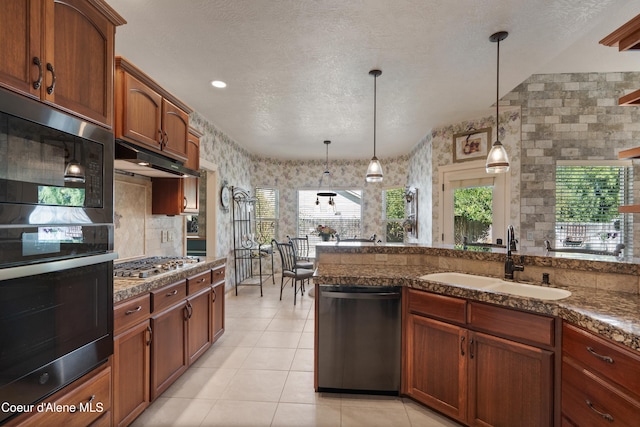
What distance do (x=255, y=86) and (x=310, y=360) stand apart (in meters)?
2.79

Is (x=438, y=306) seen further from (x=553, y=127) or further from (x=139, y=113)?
(x=553, y=127)

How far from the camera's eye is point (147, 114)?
7.00 feet

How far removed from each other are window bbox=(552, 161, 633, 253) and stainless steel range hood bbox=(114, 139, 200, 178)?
444cm

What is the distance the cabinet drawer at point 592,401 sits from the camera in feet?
3.67

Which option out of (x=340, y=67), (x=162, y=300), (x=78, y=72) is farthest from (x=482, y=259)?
(x=78, y=72)

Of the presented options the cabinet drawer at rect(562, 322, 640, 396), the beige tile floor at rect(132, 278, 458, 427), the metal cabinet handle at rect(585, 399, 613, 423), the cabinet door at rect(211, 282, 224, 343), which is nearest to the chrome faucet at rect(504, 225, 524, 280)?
the cabinet drawer at rect(562, 322, 640, 396)

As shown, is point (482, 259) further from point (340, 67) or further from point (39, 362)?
point (39, 362)

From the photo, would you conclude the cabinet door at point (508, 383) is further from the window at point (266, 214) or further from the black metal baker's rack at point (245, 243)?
the window at point (266, 214)

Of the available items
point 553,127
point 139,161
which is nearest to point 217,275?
point 139,161

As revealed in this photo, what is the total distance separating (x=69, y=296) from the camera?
49.6 inches

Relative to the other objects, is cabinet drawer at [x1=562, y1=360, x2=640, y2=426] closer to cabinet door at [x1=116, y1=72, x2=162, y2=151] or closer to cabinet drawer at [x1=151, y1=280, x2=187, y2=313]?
cabinet drawer at [x1=151, y1=280, x2=187, y2=313]

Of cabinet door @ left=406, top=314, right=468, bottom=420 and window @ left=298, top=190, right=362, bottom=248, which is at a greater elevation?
window @ left=298, top=190, right=362, bottom=248

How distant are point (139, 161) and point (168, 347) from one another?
1347mm

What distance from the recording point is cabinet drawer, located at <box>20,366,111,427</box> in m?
1.19
